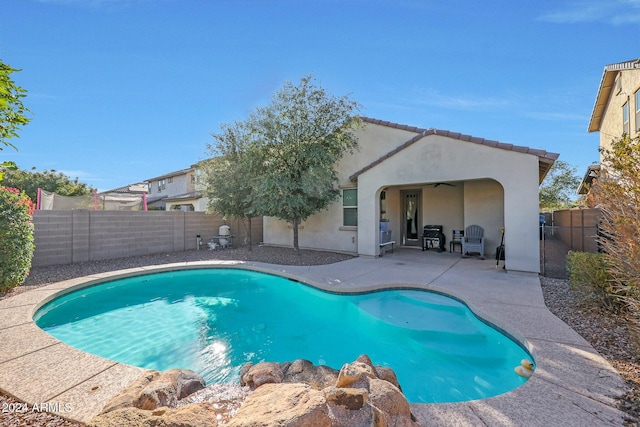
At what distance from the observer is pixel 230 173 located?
1232 cm

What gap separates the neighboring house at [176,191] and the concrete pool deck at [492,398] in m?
18.3

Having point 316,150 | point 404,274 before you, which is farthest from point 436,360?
point 316,150

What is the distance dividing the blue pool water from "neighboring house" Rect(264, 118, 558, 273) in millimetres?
3973

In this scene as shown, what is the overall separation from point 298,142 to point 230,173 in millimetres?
3528

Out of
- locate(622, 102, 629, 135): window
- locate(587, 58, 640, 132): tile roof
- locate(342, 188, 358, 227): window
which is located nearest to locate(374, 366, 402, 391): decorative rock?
locate(342, 188, 358, 227): window

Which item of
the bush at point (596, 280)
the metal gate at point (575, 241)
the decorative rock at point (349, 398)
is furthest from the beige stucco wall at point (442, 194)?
the decorative rock at point (349, 398)

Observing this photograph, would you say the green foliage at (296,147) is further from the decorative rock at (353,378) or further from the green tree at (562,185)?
the green tree at (562,185)

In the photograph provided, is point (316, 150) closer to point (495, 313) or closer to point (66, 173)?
point (495, 313)

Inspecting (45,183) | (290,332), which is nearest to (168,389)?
(290,332)

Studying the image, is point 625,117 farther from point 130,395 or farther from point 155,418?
point 130,395

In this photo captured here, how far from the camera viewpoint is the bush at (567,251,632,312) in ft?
16.0

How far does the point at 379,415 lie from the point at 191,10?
977 cm

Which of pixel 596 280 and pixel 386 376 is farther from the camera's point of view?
pixel 596 280

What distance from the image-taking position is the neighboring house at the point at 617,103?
11.5 m
